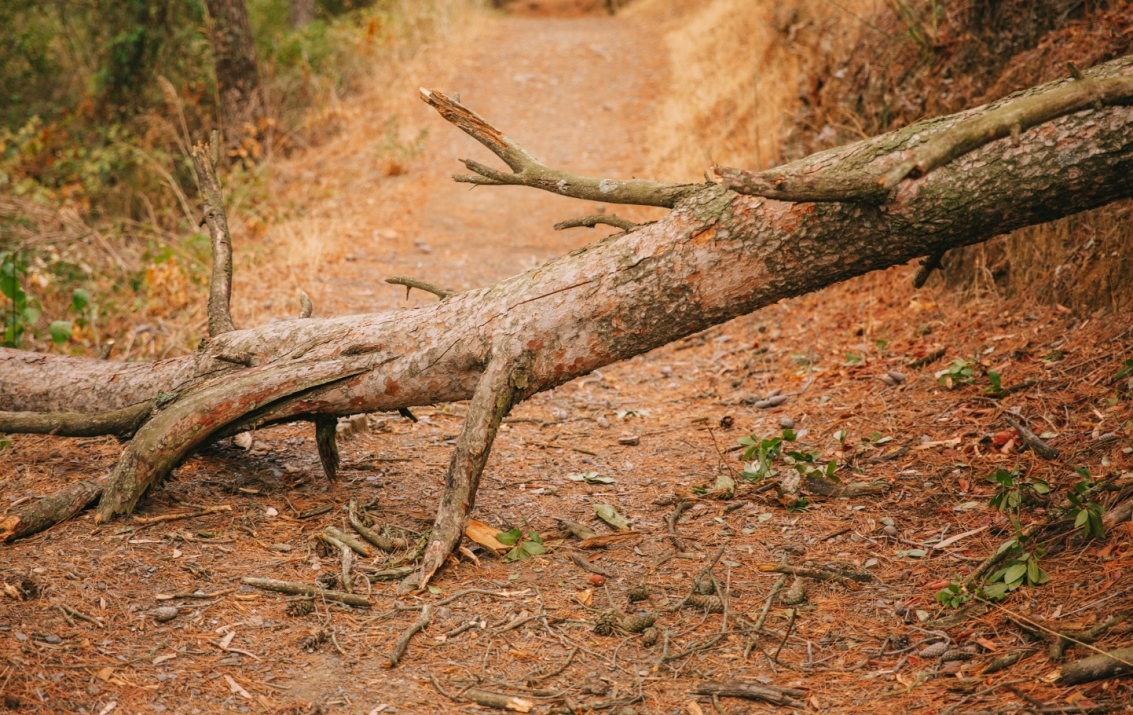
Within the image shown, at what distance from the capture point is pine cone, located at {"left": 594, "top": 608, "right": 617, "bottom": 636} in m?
2.69

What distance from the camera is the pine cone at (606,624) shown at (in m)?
2.69

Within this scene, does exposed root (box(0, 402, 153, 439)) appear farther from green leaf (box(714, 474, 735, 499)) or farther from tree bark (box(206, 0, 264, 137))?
tree bark (box(206, 0, 264, 137))

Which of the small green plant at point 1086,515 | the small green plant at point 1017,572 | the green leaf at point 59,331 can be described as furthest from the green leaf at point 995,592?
the green leaf at point 59,331

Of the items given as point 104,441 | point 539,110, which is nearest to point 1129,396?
point 104,441

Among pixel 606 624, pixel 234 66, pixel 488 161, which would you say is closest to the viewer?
pixel 606 624

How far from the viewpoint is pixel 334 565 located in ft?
10.0

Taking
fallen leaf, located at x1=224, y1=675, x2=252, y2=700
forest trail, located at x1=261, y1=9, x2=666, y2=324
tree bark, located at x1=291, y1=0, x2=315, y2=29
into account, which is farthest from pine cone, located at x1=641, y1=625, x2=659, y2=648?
tree bark, located at x1=291, y1=0, x2=315, y2=29

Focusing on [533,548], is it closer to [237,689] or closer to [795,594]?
[795,594]

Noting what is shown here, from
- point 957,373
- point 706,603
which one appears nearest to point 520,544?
point 706,603

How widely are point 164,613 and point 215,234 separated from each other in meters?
2.18

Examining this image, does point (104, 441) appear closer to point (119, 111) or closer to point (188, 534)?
point (188, 534)

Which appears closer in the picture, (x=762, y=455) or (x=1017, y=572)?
(x=1017, y=572)

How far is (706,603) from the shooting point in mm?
2805

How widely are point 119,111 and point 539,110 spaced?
17.5 ft
